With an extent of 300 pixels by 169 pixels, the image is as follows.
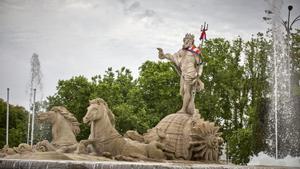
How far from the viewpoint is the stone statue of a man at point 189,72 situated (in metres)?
18.1

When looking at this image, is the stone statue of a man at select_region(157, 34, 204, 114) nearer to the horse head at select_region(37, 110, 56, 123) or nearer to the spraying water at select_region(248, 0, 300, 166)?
the horse head at select_region(37, 110, 56, 123)

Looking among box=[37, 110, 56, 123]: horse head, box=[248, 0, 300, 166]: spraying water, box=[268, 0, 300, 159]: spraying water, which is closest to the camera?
box=[37, 110, 56, 123]: horse head

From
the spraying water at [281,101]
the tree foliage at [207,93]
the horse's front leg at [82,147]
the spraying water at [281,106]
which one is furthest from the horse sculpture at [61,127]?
the tree foliage at [207,93]

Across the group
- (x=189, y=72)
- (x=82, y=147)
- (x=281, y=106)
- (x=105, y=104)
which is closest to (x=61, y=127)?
(x=105, y=104)

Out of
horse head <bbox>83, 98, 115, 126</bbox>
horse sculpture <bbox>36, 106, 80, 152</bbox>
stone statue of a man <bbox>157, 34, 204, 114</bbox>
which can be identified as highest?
stone statue of a man <bbox>157, 34, 204, 114</bbox>

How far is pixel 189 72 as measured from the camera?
18.1 meters

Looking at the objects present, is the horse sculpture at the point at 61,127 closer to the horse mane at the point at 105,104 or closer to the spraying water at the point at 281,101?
the horse mane at the point at 105,104

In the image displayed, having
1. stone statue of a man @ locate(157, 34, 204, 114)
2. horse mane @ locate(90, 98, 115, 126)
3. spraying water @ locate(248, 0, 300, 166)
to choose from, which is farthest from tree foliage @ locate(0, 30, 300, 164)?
horse mane @ locate(90, 98, 115, 126)

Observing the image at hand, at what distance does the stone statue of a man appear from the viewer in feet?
59.4

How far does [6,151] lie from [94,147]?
113 inches

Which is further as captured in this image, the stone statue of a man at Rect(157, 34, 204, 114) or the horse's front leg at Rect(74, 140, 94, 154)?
the stone statue of a man at Rect(157, 34, 204, 114)

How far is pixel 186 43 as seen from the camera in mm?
18531

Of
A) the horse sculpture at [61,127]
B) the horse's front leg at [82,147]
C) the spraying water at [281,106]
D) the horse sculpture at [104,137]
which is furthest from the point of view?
the spraying water at [281,106]

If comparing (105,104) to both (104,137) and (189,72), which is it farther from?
(189,72)
